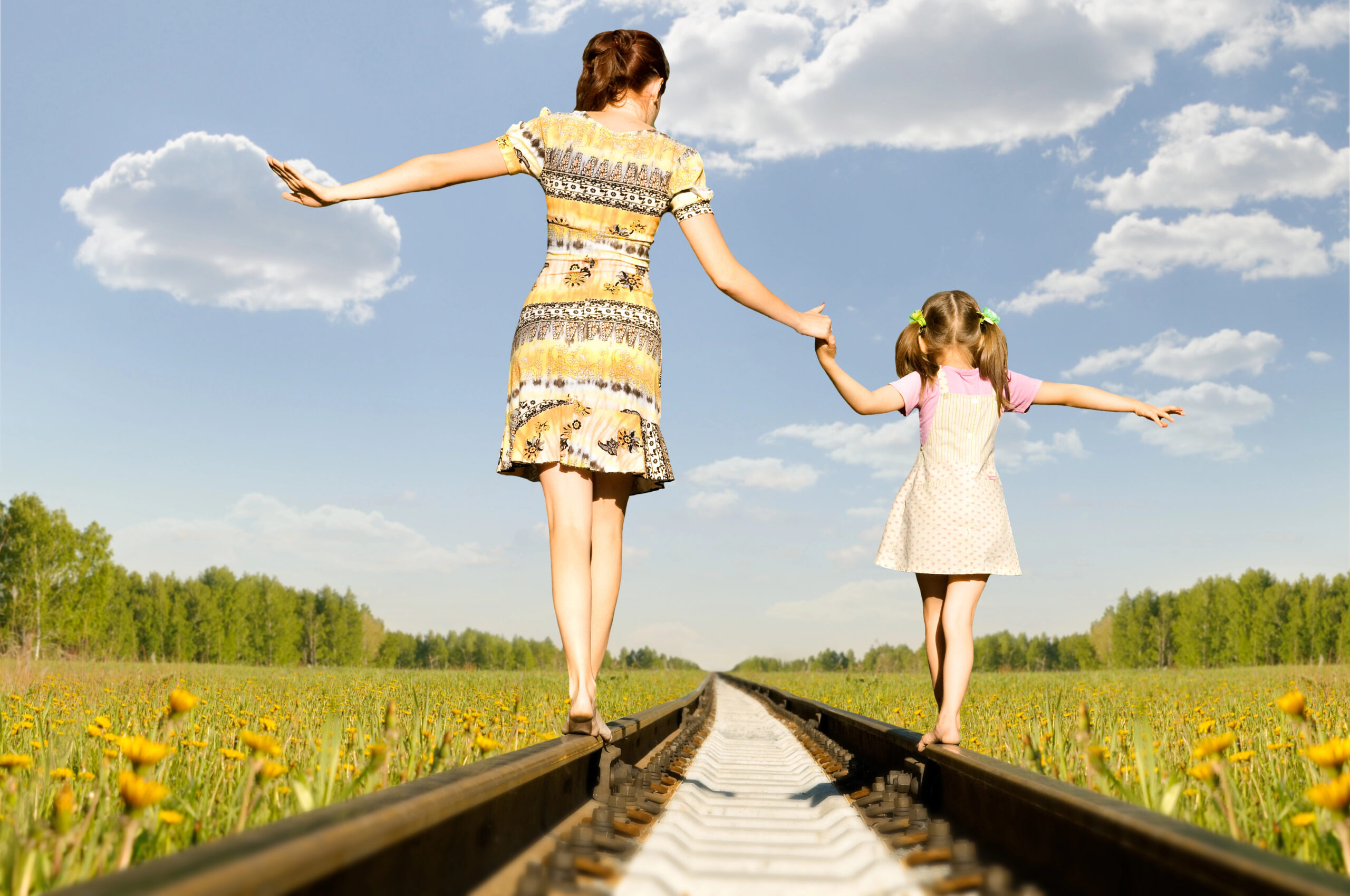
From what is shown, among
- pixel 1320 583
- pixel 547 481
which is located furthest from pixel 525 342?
pixel 1320 583

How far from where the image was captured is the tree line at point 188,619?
128 ft

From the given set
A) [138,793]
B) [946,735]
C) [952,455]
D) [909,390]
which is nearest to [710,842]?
[946,735]

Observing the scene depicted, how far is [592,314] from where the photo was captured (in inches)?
127

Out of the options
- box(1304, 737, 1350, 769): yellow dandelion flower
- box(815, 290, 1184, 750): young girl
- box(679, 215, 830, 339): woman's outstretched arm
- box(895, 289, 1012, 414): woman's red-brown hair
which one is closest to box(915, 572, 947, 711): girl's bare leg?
box(815, 290, 1184, 750): young girl

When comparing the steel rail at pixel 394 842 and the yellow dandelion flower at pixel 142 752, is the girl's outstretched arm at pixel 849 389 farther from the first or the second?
the yellow dandelion flower at pixel 142 752

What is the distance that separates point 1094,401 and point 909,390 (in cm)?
83

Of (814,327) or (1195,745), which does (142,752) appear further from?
(1195,745)

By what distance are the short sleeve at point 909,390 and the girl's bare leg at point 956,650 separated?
0.72 metres

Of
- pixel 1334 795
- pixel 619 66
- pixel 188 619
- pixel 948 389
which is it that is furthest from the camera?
pixel 188 619

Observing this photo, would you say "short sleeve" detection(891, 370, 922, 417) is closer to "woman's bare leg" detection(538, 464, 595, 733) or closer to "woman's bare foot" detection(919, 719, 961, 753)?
"woman's bare foot" detection(919, 719, 961, 753)

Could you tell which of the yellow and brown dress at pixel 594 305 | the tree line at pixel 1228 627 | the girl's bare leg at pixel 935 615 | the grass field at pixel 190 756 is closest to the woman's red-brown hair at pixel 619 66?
the yellow and brown dress at pixel 594 305

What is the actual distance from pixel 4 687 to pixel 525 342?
6.77 metres

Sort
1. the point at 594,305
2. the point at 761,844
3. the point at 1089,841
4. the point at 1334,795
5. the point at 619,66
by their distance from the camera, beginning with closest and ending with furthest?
1. the point at 1334,795
2. the point at 1089,841
3. the point at 761,844
4. the point at 594,305
5. the point at 619,66

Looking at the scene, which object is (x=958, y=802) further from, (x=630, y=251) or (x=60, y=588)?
(x=60, y=588)
